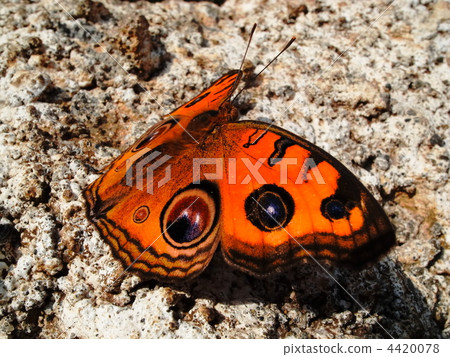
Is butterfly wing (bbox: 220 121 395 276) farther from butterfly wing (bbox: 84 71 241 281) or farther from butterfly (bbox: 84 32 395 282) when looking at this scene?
butterfly wing (bbox: 84 71 241 281)

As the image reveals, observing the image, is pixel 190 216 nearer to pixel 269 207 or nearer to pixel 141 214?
pixel 141 214

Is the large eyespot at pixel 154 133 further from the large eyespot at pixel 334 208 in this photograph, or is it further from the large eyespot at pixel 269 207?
the large eyespot at pixel 334 208

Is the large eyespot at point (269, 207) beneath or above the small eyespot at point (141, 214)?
above

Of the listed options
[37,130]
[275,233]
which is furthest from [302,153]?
[37,130]

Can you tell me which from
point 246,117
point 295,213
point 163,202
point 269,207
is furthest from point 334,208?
point 246,117

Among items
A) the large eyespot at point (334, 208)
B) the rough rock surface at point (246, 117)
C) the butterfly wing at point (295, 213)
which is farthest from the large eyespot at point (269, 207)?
the rough rock surface at point (246, 117)

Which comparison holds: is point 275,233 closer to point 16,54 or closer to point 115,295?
point 115,295

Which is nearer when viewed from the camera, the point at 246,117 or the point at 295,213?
the point at 295,213

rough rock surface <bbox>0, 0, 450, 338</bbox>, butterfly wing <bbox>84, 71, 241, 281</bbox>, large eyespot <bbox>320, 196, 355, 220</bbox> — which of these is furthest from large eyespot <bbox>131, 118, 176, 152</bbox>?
large eyespot <bbox>320, 196, 355, 220</bbox>
